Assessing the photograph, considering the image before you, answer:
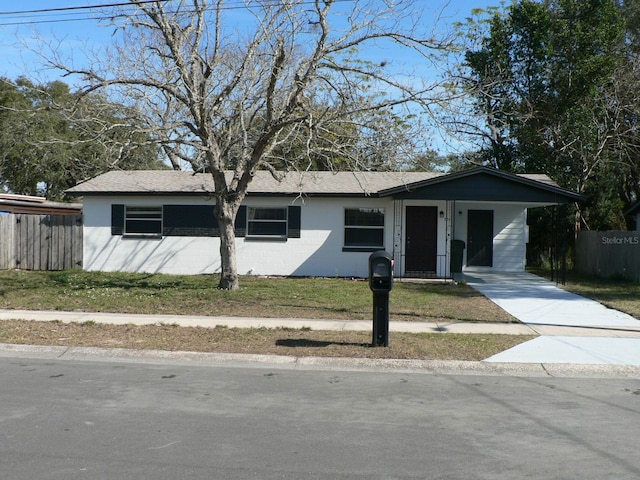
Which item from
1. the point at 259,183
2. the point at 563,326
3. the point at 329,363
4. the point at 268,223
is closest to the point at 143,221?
the point at 259,183

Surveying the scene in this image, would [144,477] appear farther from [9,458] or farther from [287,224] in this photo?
[287,224]

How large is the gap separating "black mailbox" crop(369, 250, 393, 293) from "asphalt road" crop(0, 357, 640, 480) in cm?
142

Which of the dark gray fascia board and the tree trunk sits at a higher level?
the dark gray fascia board

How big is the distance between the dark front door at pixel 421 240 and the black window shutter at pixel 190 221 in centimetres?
644

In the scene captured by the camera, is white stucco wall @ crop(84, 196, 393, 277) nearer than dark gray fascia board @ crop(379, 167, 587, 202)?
No

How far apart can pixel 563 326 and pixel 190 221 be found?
516 inches

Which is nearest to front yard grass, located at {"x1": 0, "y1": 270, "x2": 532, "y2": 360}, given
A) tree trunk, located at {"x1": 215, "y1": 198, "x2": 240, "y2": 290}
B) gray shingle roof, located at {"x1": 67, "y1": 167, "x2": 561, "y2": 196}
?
tree trunk, located at {"x1": 215, "y1": 198, "x2": 240, "y2": 290}

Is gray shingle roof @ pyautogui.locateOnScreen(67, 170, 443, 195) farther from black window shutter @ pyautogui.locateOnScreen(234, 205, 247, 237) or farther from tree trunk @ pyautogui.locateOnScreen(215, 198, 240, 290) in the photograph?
tree trunk @ pyautogui.locateOnScreen(215, 198, 240, 290)

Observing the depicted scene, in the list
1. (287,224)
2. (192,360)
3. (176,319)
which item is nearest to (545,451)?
(192,360)

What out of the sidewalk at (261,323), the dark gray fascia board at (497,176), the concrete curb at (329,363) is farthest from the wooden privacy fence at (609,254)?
the concrete curb at (329,363)

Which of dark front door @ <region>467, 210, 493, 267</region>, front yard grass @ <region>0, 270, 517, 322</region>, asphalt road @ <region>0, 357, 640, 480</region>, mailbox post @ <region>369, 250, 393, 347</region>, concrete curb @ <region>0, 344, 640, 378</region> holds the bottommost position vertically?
asphalt road @ <region>0, 357, 640, 480</region>

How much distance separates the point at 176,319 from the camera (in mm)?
12523

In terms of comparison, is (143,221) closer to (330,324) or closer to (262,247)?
(262,247)

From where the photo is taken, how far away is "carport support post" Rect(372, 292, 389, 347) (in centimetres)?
Answer: 961
